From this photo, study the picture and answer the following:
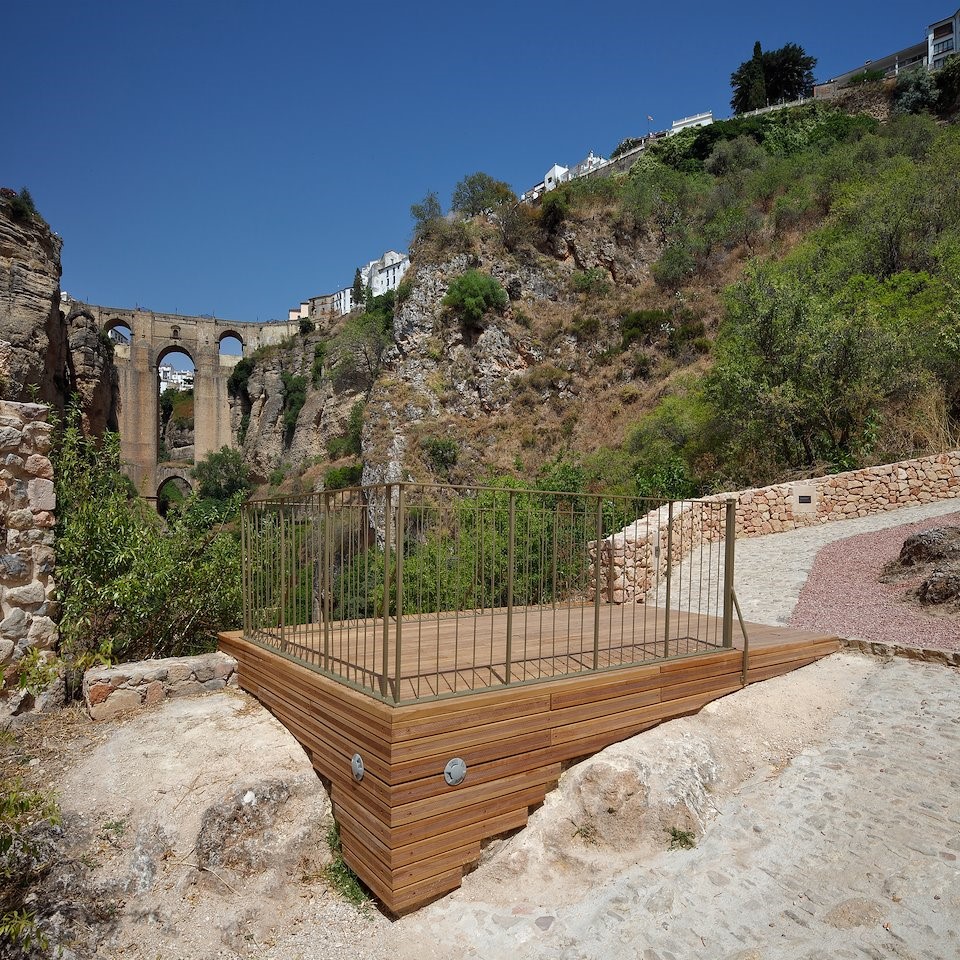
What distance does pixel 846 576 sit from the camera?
370 inches

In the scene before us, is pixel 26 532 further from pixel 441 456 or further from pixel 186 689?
pixel 441 456

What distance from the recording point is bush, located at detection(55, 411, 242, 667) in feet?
19.5

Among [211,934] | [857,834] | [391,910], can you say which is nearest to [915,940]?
[857,834]

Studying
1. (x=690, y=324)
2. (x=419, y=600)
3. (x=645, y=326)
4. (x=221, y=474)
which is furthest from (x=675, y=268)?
(x=221, y=474)

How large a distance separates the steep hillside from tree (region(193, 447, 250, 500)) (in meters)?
9.30

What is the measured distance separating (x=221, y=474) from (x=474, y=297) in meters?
29.8

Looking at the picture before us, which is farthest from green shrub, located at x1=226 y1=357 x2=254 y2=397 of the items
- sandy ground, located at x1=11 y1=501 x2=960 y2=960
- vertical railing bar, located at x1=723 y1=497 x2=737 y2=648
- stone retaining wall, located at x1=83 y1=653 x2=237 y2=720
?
vertical railing bar, located at x1=723 y1=497 x2=737 y2=648

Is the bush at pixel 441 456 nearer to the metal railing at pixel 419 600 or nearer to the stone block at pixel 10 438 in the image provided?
the metal railing at pixel 419 600

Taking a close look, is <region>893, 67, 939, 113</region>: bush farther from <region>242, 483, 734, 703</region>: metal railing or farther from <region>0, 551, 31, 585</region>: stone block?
<region>0, 551, 31, 585</region>: stone block

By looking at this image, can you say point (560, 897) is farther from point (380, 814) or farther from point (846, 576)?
point (846, 576)

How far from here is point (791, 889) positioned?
357 cm

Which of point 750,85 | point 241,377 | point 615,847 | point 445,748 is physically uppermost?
point 750,85

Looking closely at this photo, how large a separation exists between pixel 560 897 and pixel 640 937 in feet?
1.78

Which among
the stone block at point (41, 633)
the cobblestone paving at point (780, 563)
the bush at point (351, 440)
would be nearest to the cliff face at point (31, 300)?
the stone block at point (41, 633)
